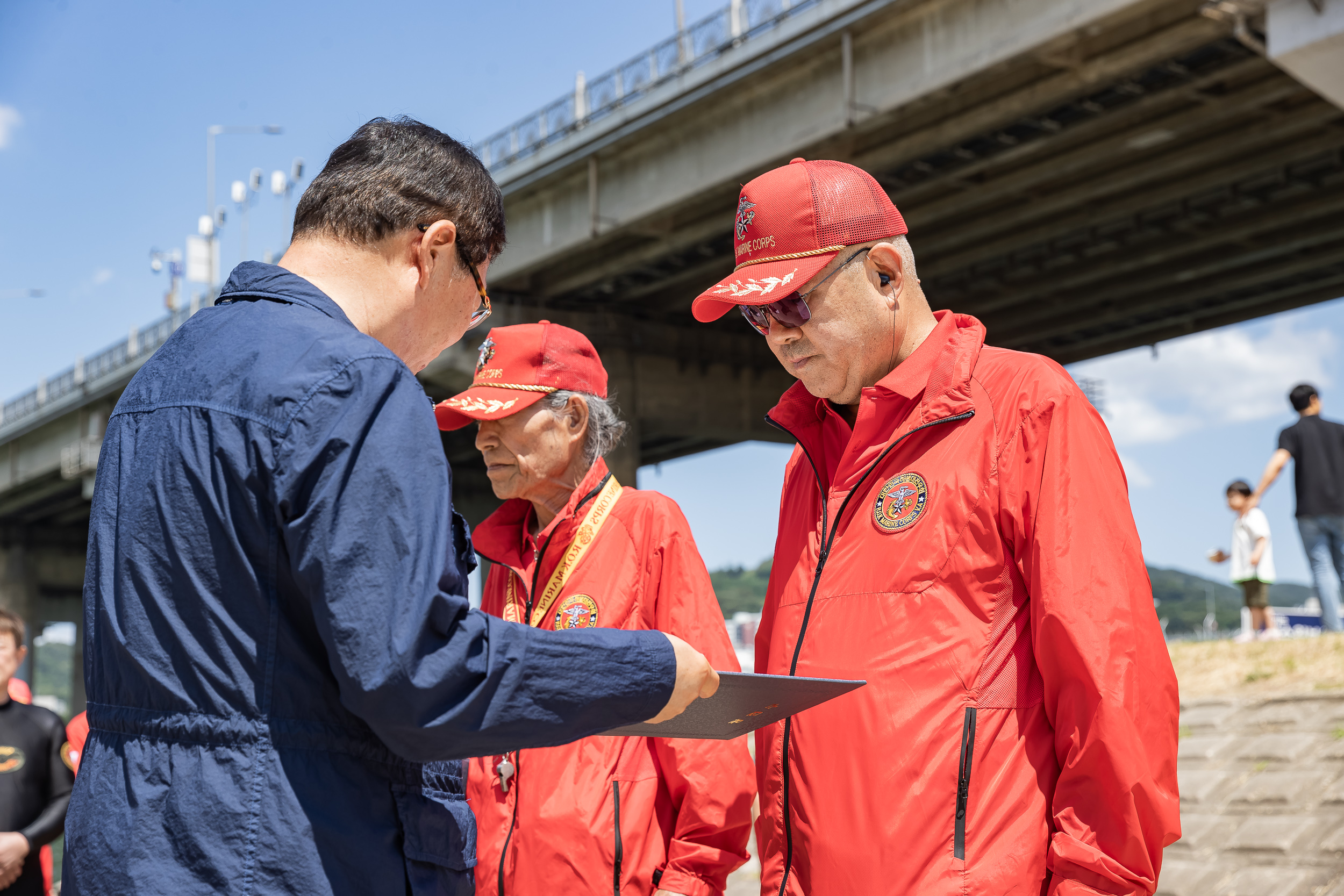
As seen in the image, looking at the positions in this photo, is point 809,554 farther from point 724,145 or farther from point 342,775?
point 724,145

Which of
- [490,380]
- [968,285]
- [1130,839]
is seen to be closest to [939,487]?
[1130,839]

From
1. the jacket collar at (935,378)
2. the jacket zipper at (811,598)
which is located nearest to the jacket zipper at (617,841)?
the jacket zipper at (811,598)

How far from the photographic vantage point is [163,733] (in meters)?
1.87

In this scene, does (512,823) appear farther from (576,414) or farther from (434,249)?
(434,249)

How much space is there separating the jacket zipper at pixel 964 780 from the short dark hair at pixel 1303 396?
36.3 ft

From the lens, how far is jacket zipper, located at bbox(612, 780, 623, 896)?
3.28 m

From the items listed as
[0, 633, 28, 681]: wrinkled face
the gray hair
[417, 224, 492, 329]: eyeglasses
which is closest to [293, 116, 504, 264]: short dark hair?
[417, 224, 492, 329]: eyeglasses

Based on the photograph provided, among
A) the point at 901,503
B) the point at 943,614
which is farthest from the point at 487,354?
the point at 943,614

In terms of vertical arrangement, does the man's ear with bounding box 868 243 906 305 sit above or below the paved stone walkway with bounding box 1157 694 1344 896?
above

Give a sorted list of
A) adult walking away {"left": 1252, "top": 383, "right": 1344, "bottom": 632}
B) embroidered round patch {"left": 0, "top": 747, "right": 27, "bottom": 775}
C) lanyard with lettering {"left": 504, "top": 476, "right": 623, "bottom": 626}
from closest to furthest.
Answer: lanyard with lettering {"left": 504, "top": 476, "right": 623, "bottom": 626} → embroidered round patch {"left": 0, "top": 747, "right": 27, "bottom": 775} → adult walking away {"left": 1252, "top": 383, "right": 1344, "bottom": 632}

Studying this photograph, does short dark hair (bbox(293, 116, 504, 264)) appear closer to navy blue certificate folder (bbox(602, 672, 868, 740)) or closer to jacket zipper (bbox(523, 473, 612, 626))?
navy blue certificate folder (bbox(602, 672, 868, 740))

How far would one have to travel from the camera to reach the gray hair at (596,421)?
411cm

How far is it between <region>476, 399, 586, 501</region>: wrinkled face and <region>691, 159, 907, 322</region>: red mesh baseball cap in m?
1.34

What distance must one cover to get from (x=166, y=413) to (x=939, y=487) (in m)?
1.46
